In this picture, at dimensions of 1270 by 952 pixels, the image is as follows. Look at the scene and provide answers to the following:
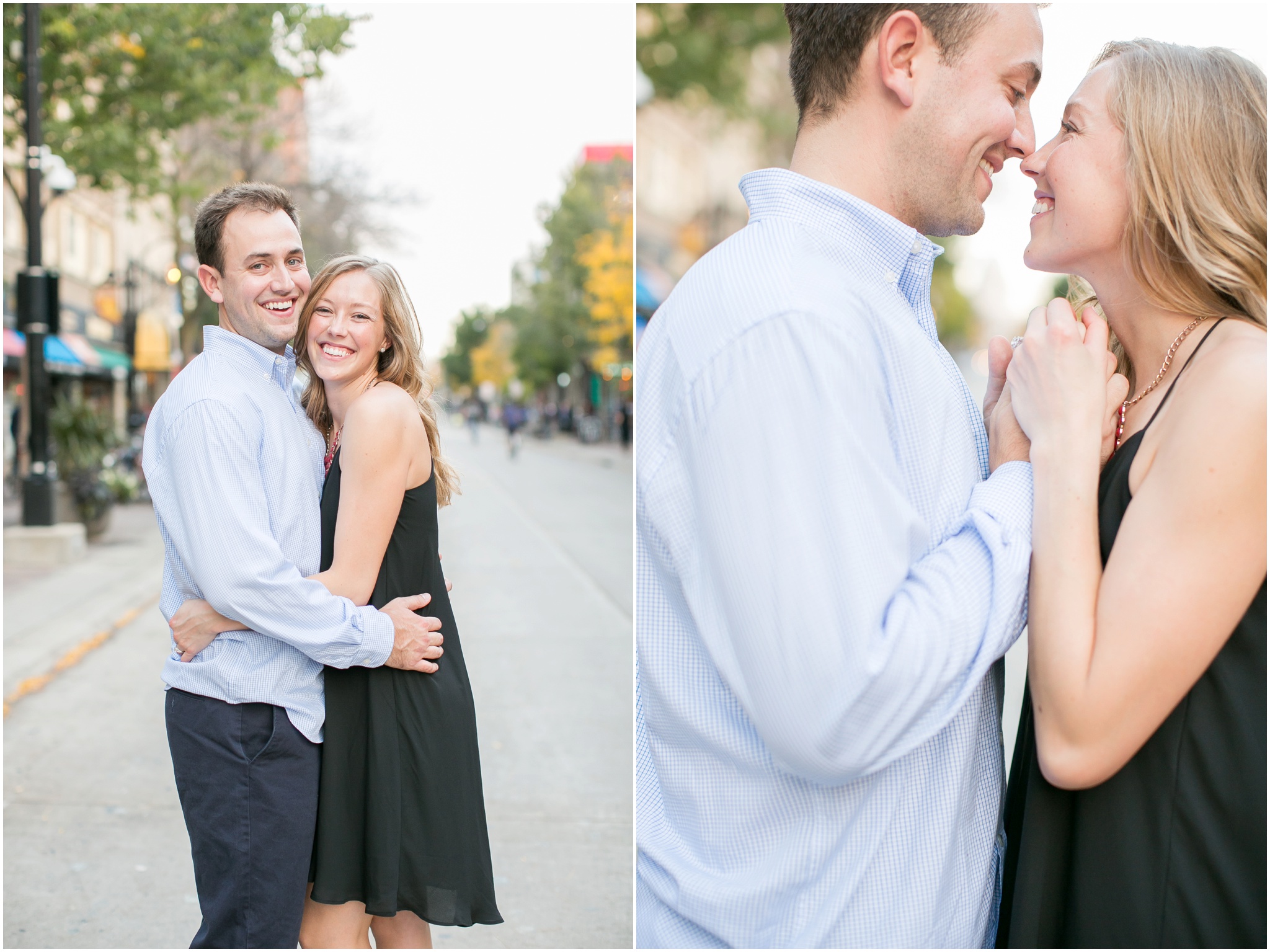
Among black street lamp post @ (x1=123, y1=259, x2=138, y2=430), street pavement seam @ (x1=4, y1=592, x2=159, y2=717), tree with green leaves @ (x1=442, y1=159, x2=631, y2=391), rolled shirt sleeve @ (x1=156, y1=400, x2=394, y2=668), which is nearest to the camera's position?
rolled shirt sleeve @ (x1=156, y1=400, x2=394, y2=668)

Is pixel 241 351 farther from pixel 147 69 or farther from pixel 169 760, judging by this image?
pixel 147 69

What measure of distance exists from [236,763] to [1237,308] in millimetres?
2007

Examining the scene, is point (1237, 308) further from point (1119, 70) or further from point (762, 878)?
point (762, 878)

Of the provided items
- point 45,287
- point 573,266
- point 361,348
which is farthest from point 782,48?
point 573,266

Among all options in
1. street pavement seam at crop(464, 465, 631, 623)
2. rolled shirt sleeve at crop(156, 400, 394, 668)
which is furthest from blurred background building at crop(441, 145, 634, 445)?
rolled shirt sleeve at crop(156, 400, 394, 668)

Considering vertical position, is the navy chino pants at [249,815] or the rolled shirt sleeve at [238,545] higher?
the rolled shirt sleeve at [238,545]

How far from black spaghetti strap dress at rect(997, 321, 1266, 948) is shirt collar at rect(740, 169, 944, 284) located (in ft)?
1.44

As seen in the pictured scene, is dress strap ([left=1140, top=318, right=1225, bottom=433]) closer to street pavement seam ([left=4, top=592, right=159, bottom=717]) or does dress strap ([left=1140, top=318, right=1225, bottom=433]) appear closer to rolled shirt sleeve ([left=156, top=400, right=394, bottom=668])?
Answer: rolled shirt sleeve ([left=156, top=400, right=394, bottom=668])

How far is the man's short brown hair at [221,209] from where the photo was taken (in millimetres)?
2393

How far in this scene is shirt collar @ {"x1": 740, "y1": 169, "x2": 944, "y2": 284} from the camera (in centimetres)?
156

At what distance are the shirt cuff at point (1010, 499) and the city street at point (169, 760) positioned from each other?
185cm

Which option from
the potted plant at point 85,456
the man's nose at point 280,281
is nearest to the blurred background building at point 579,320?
the potted plant at point 85,456

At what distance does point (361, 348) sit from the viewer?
2383 millimetres

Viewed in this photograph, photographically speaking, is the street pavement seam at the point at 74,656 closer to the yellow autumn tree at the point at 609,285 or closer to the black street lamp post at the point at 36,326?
the black street lamp post at the point at 36,326
